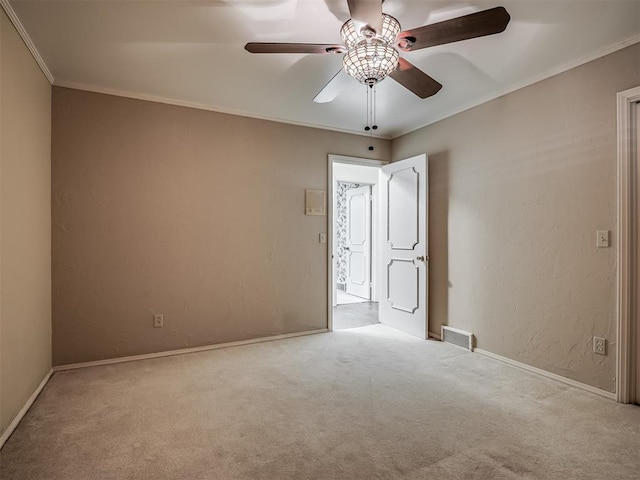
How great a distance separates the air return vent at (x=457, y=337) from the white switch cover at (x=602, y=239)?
144 centimetres

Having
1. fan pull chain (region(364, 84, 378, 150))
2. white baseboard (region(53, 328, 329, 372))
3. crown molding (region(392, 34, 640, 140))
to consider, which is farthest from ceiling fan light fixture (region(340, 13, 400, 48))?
white baseboard (region(53, 328, 329, 372))

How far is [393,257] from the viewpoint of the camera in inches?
174

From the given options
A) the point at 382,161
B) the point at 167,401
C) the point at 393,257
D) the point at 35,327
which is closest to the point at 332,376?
the point at 167,401

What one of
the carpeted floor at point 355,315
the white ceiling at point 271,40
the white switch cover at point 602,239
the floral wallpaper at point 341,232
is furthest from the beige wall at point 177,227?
the floral wallpaper at point 341,232

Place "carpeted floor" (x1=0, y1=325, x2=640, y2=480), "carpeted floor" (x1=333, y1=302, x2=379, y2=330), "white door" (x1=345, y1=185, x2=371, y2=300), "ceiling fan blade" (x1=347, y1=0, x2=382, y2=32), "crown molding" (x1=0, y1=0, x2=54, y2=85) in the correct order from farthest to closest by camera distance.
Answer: "white door" (x1=345, y1=185, x2=371, y2=300) → "carpeted floor" (x1=333, y1=302, x2=379, y2=330) → "crown molding" (x1=0, y1=0, x2=54, y2=85) → "carpeted floor" (x1=0, y1=325, x2=640, y2=480) → "ceiling fan blade" (x1=347, y1=0, x2=382, y2=32)

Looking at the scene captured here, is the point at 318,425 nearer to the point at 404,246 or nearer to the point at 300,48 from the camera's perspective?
the point at 300,48

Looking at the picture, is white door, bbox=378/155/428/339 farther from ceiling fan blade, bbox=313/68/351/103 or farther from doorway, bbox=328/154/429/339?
ceiling fan blade, bbox=313/68/351/103

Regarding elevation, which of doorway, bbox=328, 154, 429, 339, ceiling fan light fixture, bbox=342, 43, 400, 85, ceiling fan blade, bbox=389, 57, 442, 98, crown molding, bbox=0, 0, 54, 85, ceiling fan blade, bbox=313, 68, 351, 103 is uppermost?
crown molding, bbox=0, 0, 54, 85

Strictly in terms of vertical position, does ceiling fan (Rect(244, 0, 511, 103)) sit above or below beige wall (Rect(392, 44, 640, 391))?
above

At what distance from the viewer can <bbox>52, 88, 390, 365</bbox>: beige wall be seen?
3.07 metres

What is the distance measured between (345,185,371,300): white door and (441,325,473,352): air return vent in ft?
9.09

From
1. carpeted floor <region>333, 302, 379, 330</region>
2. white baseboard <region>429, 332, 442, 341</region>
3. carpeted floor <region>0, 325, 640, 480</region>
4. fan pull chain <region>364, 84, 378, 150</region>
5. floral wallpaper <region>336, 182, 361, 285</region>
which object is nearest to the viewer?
carpeted floor <region>0, 325, 640, 480</region>

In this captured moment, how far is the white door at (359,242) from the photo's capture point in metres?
6.79

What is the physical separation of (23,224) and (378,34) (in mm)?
2464
